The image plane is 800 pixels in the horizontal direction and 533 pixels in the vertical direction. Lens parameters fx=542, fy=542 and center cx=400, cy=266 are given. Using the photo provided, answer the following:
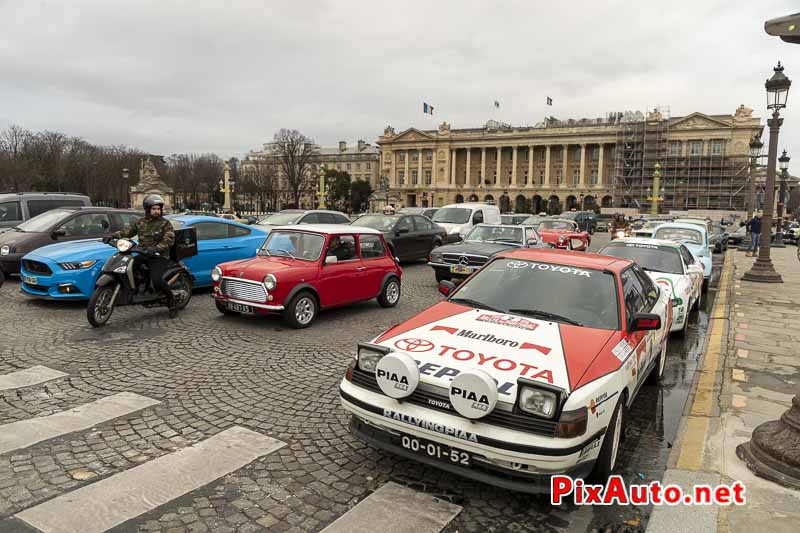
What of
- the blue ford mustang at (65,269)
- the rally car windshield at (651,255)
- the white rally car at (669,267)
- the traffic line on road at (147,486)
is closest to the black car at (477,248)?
the rally car windshield at (651,255)

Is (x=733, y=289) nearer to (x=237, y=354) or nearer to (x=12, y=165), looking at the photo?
(x=237, y=354)

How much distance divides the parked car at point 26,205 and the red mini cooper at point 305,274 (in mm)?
8379

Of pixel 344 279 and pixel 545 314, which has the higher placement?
pixel 545 314

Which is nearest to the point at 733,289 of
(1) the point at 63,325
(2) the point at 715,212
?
(1) the point at 63,325

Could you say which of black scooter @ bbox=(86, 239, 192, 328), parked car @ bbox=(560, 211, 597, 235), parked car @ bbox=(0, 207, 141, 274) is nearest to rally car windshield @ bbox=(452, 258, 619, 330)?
black scooter @ bbox=(86, 239, 192, 328)

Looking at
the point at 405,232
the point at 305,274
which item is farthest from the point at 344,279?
the point at 405,232

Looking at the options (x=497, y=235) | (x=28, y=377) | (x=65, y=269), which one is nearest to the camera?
(x=28, y=377)

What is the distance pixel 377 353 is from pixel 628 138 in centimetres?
10328

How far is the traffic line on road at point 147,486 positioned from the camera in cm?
326

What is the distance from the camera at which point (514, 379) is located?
349 cm

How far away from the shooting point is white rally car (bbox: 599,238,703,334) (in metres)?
8.63

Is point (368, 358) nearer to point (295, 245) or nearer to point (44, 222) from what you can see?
point (295, 245)

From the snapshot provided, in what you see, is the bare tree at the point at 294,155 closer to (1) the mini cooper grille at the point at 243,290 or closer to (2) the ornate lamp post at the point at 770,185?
(2) the ornate lamp post at the point at 770,185

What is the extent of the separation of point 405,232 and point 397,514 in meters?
13.7
